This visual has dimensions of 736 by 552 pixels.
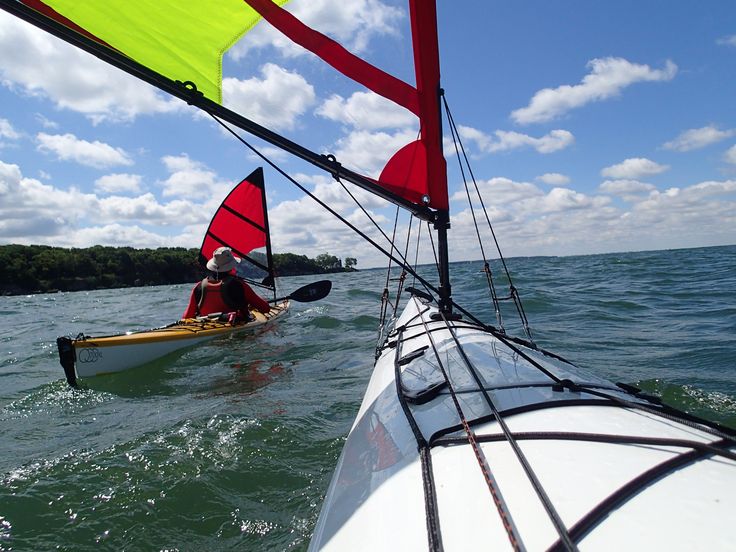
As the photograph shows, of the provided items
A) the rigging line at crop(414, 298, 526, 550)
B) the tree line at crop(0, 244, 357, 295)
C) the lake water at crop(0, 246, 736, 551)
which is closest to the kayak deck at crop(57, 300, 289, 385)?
the lake water at crop(0, 246, 736, 551)

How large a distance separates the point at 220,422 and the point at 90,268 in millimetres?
51194

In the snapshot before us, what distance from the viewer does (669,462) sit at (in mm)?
1403

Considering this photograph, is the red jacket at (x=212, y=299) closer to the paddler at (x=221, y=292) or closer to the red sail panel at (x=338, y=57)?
the paddler at (x=221, y=292)

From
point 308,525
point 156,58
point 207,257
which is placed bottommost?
point 308,525

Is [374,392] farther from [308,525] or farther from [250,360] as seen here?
[250,360]

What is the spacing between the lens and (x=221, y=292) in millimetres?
7980

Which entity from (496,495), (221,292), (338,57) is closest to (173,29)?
(338,57)

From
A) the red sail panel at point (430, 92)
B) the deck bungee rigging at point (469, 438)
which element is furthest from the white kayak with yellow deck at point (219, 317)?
the red sail panel at point (430, 92)

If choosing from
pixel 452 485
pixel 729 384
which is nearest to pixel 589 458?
pixel 452 485

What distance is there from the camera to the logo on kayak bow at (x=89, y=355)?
A: 214 inches

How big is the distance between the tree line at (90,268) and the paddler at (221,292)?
105 feet

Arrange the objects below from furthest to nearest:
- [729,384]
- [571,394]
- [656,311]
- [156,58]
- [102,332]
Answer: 1. [102,332]
2. [656,311]
3. [729,384]
4. [156,58]
5. [571,394]

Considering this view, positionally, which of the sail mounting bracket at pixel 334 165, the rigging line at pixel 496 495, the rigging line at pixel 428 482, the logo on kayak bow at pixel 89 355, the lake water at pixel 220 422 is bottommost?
the lake water at pixel 220 422

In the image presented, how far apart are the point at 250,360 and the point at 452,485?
5.49 meters
